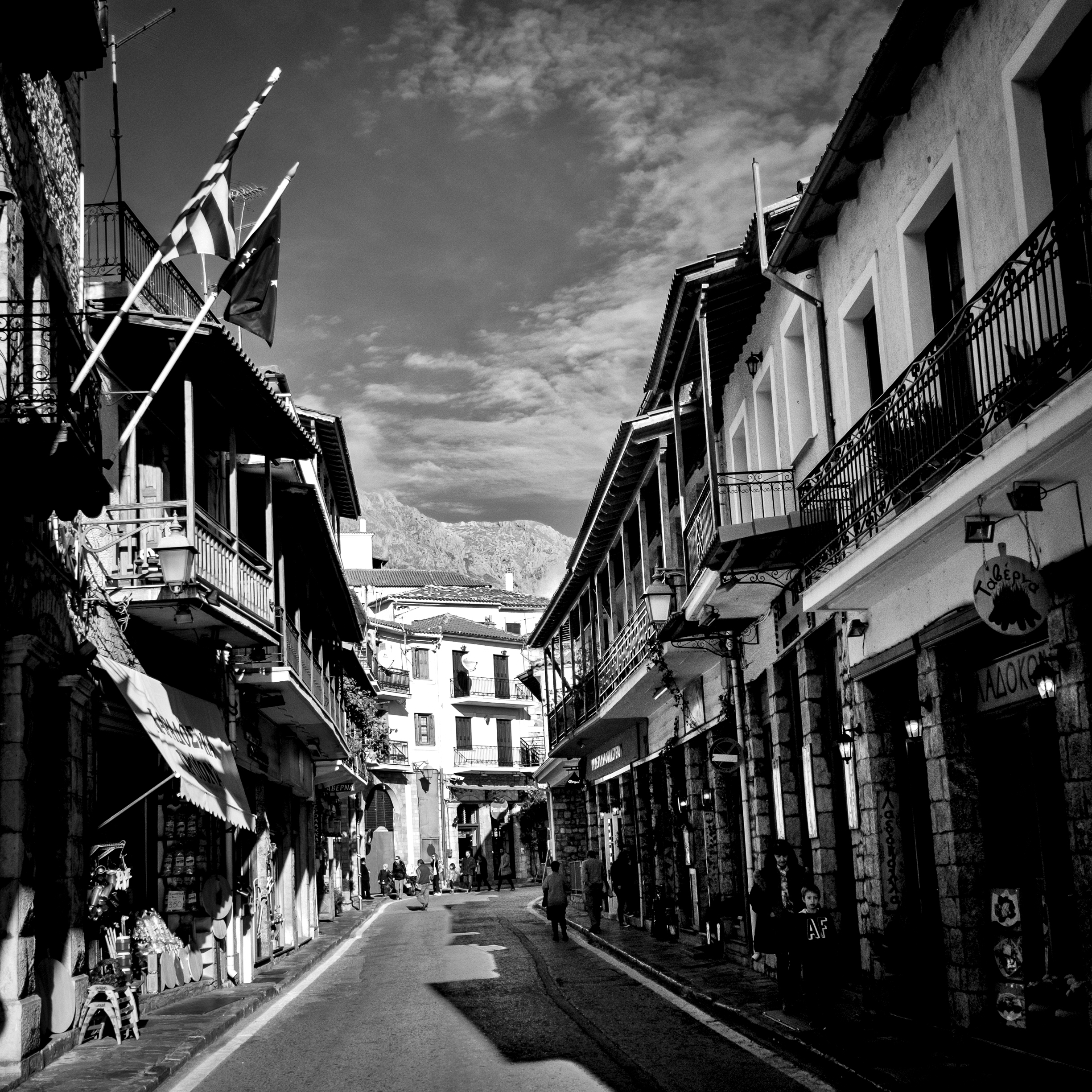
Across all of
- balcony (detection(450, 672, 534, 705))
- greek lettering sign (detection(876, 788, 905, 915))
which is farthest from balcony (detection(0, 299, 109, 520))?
balcony (detection(450, 672, 534, 705))

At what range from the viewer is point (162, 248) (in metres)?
13.3

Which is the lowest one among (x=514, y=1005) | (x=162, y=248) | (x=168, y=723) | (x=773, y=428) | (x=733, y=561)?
(x=514, y=1005)

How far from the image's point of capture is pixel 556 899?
2416cm

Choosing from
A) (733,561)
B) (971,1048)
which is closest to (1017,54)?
(733,561)

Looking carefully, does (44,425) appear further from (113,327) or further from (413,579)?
(413,579)

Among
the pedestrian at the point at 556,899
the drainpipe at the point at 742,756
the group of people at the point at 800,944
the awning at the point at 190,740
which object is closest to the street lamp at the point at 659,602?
the drainpipe at the point at 742,756

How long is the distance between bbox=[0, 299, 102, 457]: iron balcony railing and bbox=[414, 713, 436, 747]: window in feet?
186

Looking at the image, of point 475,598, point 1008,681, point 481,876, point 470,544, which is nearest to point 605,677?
point 1008,681

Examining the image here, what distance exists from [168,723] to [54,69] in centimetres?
641

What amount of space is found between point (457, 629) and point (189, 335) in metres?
56.8

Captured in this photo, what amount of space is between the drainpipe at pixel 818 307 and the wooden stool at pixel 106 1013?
8.46 meters

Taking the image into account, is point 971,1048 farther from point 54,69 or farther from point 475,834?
point 475,834

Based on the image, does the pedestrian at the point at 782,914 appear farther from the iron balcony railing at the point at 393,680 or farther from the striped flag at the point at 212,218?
the iron balcony railing at the point at 393,680

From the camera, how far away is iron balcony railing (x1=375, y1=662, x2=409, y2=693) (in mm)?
64375
